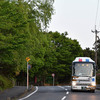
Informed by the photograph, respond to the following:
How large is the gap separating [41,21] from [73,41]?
1793 inches

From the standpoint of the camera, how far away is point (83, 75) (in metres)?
26.4

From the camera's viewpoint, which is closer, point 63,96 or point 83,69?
point 63,96

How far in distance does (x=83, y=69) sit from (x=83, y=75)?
658mm

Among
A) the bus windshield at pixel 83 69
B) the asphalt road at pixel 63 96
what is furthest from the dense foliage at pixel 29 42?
the bus windshield at pixel 83 69

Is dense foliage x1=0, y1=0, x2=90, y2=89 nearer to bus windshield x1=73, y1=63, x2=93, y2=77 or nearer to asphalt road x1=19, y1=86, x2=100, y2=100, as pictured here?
asphalt road x1=19, y1=86, x2=100, y2=100

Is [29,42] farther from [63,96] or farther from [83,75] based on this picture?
[63,96]

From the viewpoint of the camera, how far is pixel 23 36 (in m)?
18.7

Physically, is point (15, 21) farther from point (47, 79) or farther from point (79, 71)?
point (47, 79)

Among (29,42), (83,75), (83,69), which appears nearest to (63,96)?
(83,75)

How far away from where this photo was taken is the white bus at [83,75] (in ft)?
85.0

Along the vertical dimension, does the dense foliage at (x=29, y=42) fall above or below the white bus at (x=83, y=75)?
above

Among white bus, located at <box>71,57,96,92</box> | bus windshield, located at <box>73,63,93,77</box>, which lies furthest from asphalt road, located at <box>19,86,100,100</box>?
bus windshield, located at <box>73,63,93,77</box>

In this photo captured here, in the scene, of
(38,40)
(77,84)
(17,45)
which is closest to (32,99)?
(17,45)

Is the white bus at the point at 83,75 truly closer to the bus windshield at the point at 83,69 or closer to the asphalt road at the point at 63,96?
the bus windshield at the point at 83,69
